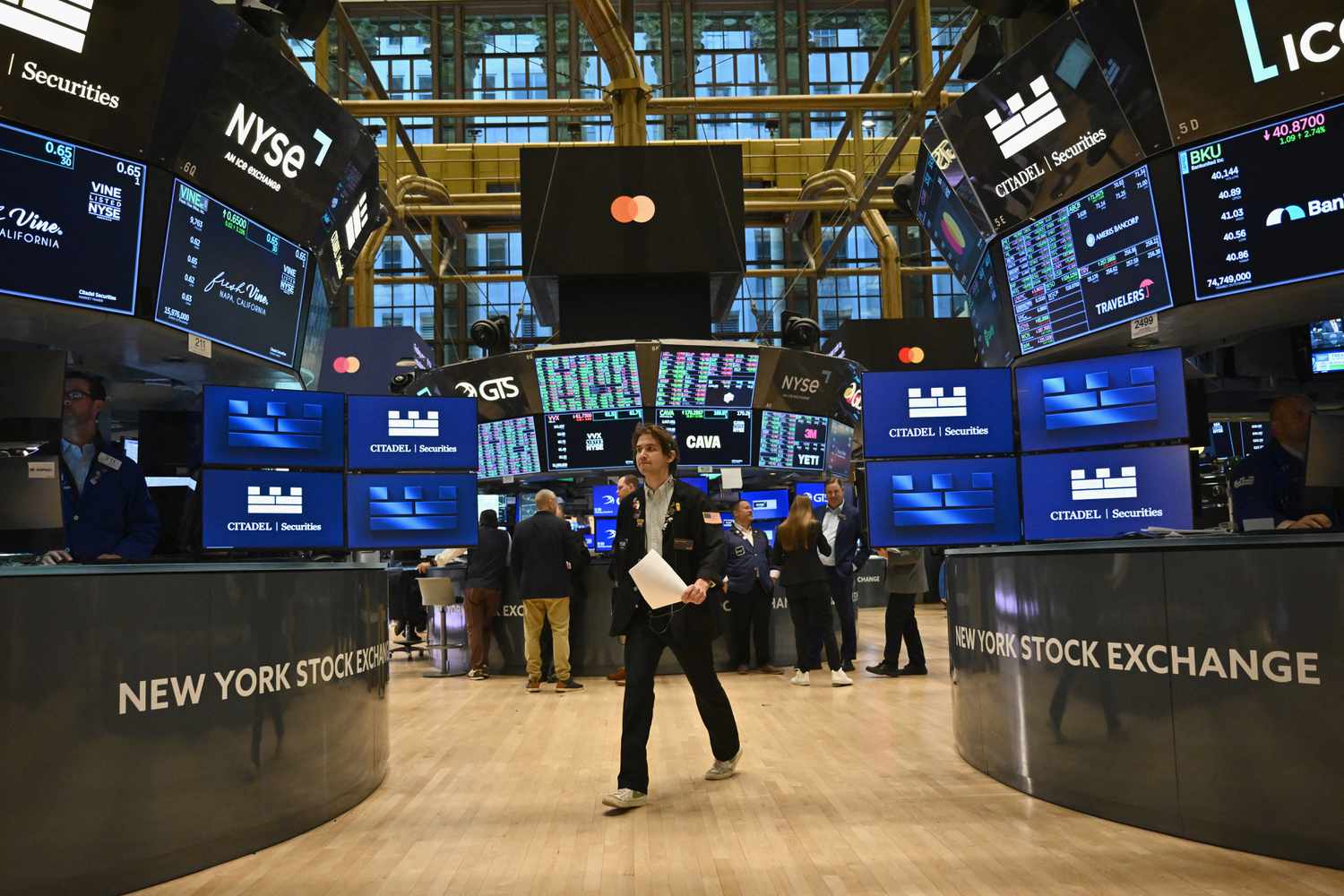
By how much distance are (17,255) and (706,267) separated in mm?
6988

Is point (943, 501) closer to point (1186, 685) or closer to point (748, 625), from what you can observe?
point (1186, 685)

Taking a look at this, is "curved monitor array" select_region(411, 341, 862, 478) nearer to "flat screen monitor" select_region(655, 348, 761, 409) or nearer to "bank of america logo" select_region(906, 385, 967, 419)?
"flat screen monitor" select_region(655, 348, 761, 409)

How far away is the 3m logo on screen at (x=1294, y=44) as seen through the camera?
5051mm

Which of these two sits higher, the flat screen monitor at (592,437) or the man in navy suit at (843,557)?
the flat screen monitor at (592,437)

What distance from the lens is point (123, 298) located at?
5758 millimetres

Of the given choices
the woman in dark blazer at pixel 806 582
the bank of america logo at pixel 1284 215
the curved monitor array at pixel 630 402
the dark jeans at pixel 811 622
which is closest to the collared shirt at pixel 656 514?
the bank of america logo at pixel 1284 215

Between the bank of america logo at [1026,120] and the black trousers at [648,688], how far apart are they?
151 inches

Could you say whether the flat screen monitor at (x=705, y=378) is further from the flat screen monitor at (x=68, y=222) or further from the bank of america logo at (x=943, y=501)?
the flat screen monitor at (x=68, y=222)

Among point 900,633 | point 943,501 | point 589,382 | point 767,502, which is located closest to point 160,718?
point 943,501

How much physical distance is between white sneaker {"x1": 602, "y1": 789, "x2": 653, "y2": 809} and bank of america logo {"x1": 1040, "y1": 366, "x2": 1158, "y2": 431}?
3404 millimetres

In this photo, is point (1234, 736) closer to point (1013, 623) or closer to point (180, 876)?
point (1013, 623)

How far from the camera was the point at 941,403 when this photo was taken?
6.46 meters

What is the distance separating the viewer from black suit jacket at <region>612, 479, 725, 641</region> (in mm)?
4539

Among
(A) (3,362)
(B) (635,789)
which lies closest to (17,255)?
(A) (3,362)
